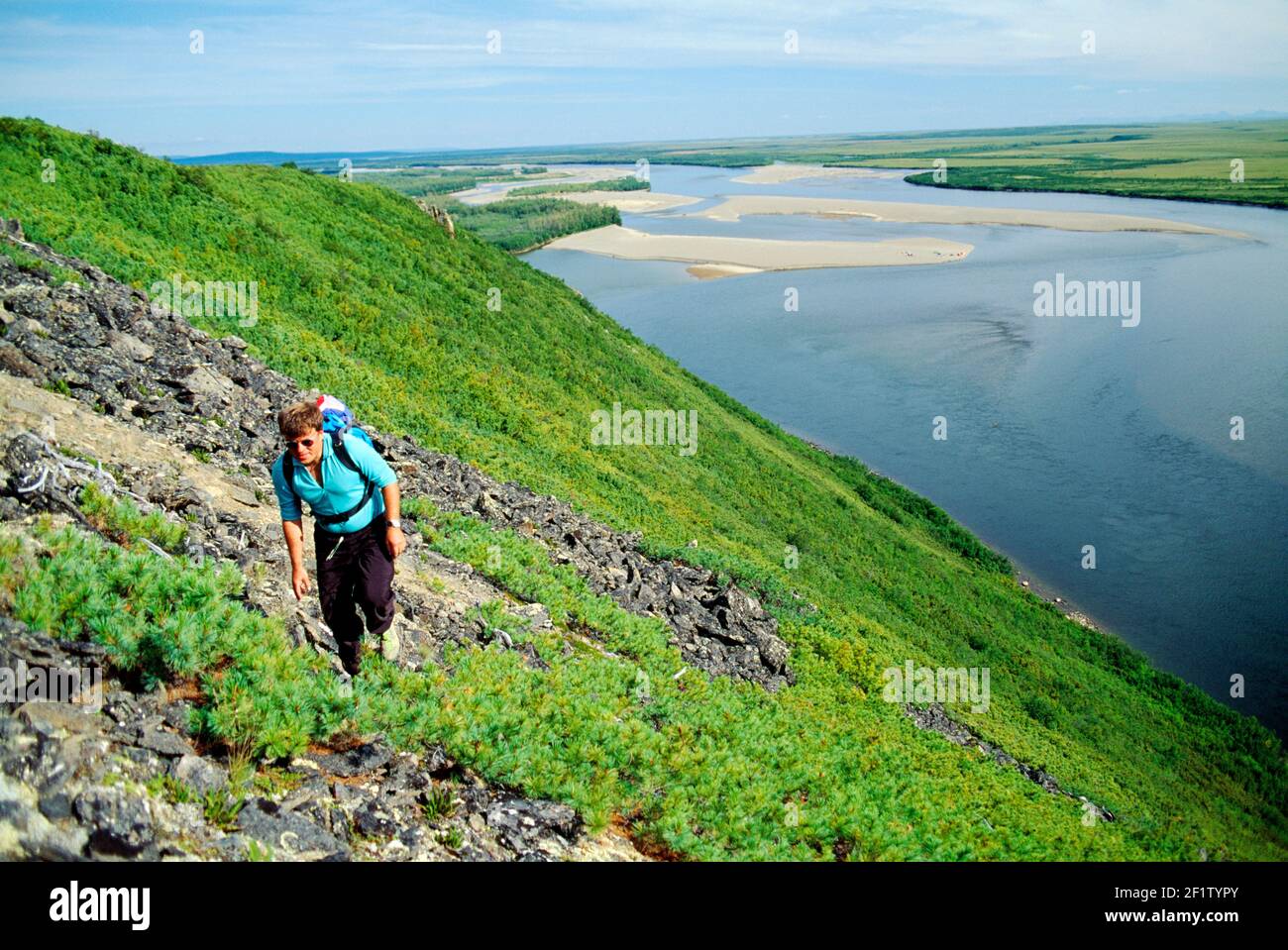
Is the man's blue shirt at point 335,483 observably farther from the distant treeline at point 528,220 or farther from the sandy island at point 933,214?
the sandy island at point 933,214

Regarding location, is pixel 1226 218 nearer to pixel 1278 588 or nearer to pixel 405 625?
pixel 1278 588

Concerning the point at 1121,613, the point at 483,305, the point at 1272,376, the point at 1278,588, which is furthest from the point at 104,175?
the point at 1272,376

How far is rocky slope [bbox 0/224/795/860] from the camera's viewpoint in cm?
430

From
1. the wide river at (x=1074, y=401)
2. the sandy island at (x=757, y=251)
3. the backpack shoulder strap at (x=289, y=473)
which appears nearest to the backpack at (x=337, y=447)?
the backpack shoulder strap at (x=289, y=473)

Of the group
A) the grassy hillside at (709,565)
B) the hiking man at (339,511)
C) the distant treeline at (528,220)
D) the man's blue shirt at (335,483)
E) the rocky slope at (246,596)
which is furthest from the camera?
the distant treeline at (528,220)

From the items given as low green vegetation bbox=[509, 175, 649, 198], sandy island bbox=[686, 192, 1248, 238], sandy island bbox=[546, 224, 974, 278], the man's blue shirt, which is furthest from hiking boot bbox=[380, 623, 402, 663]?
low green vegetation bbox=[509, 175, 649, 198]

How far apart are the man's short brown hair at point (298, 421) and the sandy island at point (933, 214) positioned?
4031 inches

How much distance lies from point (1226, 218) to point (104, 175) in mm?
114415

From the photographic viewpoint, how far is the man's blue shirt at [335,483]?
5.71 metres

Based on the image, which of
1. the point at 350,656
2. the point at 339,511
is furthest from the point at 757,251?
the point at 339,511

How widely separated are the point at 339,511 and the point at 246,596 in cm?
175

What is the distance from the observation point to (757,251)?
8331cm

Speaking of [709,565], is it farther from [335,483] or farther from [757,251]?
[757,251]

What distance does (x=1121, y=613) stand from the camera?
2506cm
